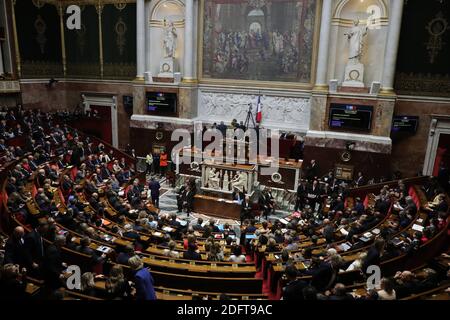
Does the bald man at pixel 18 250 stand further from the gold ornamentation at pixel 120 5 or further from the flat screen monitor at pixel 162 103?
the gold ornamentation at pixel 120 5

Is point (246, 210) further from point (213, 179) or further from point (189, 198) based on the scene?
point (213, 179)

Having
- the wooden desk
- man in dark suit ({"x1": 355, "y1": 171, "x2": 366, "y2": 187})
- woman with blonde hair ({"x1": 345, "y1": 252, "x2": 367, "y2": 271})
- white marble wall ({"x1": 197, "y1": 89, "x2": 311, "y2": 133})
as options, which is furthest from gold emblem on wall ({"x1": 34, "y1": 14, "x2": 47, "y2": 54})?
woman with blonde hair ({"x1": 345, "y1": 252, "x2": 367, "y2": 271})

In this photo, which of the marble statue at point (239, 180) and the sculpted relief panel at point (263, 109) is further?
the sculpted relief panel at point (263, 109)

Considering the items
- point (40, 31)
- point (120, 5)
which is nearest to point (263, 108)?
point (120, 5)

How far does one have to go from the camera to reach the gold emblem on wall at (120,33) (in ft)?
68.6

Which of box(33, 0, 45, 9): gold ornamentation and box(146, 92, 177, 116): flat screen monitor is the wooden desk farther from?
box(33, 0, 45, 9): gold ornamentation

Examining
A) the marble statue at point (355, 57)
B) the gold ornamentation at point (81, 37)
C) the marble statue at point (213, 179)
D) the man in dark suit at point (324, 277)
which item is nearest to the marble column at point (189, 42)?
the marble statue at point (213, 179)

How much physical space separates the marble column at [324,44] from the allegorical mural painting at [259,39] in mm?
741

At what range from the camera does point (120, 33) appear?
21031 mm

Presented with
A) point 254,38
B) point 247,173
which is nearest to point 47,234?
point 247,173

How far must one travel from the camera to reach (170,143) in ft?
65.1

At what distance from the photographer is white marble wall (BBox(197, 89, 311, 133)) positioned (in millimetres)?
18344

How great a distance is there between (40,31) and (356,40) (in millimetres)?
17492
